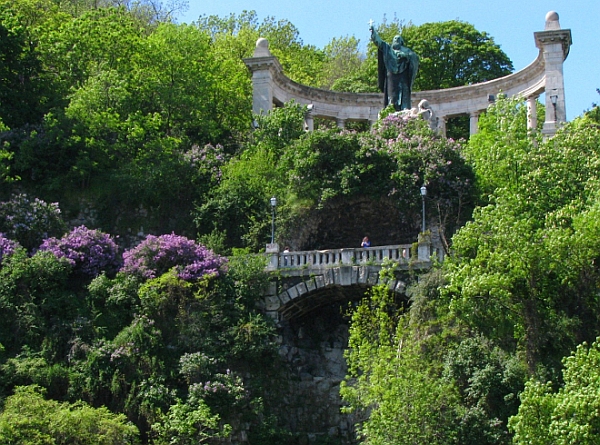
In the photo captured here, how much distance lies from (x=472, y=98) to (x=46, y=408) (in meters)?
28.8

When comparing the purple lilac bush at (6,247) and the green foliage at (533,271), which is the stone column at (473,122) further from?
the purple lilac bush at (6,247)

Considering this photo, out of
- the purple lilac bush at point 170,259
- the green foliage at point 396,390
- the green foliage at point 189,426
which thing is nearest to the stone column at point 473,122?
the purple lilac bush at point 170,259

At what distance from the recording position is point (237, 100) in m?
52.3

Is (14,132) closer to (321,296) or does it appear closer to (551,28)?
(321,296)

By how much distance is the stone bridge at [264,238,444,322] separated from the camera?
3856cm

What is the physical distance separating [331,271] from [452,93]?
2002cm

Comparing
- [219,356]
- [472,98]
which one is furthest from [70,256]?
[472,98]

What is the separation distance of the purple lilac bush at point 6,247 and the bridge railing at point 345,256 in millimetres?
8235

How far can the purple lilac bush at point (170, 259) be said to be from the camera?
1527 inches

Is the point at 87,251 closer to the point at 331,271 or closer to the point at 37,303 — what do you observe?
the point at 37,303

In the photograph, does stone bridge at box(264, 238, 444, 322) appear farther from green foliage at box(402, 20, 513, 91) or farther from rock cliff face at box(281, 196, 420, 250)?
green foliage at box(402, 20, 513, 91)

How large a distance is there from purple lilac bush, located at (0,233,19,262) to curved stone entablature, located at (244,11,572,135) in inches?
571

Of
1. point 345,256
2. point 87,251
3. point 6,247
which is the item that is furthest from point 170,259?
point 345,256

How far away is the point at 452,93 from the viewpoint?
56.6 metres
